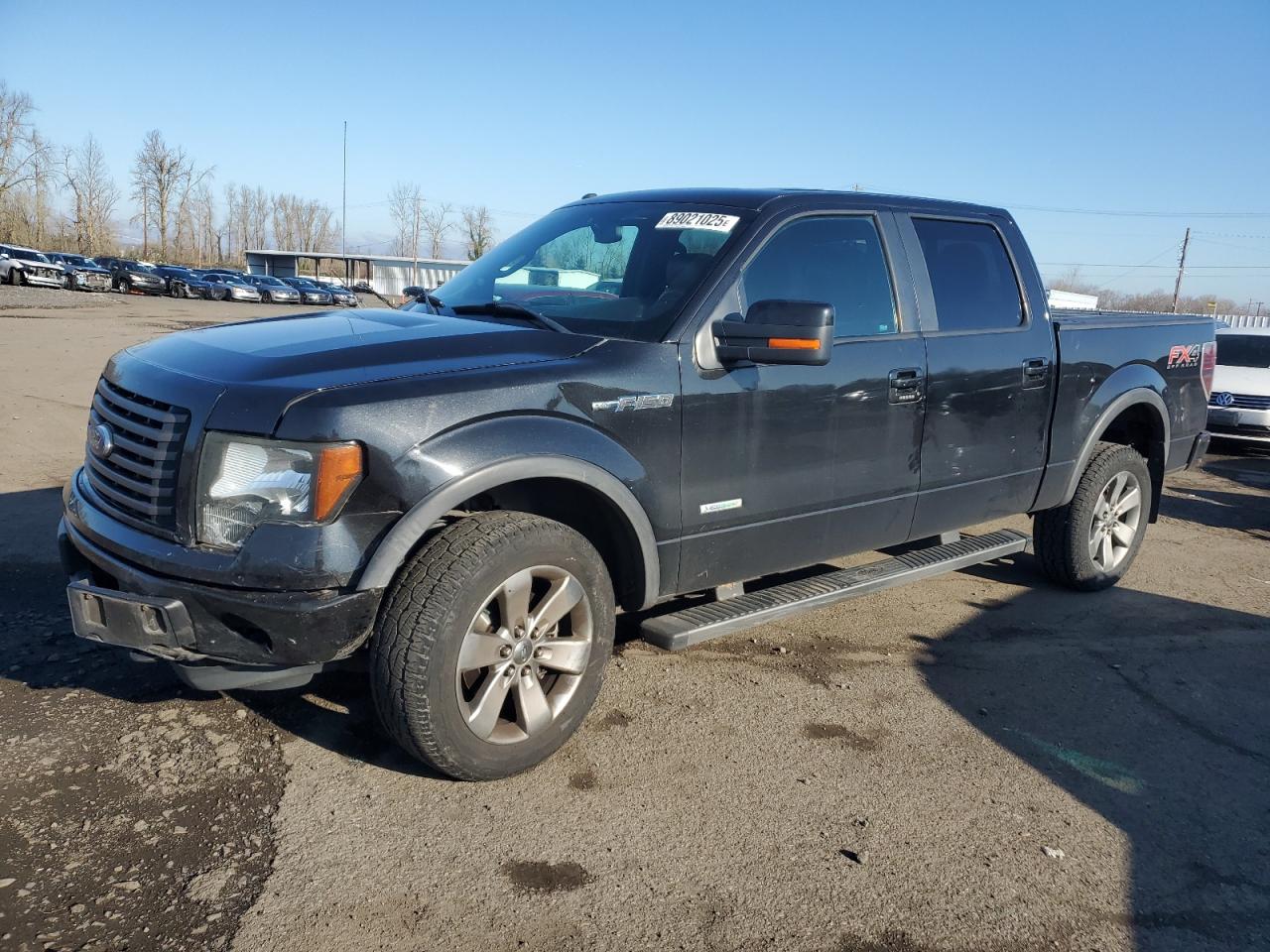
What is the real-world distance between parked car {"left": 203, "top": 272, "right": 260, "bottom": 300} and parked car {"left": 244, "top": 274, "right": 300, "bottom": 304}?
0.42m

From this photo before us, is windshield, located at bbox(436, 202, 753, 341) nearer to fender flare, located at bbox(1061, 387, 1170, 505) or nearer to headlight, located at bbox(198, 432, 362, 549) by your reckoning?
headlight, located at bbox(198, 432, 362, 549)

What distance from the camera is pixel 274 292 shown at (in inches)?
1858

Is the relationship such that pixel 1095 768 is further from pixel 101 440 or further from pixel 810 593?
pixel 101 440

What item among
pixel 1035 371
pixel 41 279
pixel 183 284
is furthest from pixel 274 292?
pixel 1035 371

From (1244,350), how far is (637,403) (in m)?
12.0

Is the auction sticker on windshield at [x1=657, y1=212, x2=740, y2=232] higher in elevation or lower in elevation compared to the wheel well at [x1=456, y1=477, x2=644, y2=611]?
higher

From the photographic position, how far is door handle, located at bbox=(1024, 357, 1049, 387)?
4.82 metres

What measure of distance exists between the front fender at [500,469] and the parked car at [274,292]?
153ft

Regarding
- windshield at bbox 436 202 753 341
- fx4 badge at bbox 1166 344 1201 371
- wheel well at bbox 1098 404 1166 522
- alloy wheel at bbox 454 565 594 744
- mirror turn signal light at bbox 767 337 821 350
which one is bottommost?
alloy wheel at bbox 454 565 594 744

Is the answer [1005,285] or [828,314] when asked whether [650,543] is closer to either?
[828,314]

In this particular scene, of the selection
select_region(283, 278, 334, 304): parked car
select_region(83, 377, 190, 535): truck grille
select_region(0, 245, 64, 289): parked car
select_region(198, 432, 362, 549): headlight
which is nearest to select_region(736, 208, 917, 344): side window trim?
select_region(198, 432, 362, 549): headlight

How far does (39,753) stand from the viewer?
3289 mm

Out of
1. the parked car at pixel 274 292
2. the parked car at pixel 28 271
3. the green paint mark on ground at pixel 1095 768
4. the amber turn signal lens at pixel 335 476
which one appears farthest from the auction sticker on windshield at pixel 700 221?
the parked car at pixel 274 292

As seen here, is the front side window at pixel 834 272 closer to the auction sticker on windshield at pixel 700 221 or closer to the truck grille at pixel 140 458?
the auction sticker on windshield at pixel 700 221
